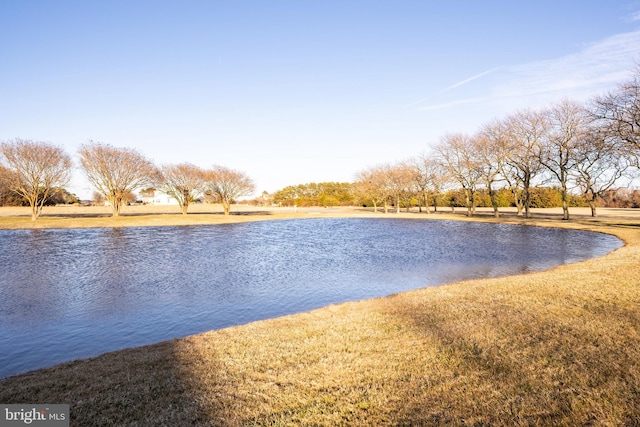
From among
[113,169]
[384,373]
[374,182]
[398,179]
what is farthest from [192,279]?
[374,182]

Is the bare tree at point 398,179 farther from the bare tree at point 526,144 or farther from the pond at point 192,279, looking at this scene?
the pond at point 192,279

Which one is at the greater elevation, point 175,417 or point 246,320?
point 175,417

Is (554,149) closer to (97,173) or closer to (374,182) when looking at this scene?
(374,182)

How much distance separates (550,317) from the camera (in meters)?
6.71

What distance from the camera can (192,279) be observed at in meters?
14.0

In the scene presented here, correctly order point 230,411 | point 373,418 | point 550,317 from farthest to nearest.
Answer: point 550,317 → point 230,411 → point 373,418

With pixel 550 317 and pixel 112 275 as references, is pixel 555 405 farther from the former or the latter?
pixel 112 275

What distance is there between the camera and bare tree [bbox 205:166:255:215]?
5850 centimetres

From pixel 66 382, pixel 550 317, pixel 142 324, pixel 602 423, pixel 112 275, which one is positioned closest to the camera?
pixel 602 423

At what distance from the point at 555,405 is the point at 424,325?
2.97 m

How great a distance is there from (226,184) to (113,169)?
59.6ft

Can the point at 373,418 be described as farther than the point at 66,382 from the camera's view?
No

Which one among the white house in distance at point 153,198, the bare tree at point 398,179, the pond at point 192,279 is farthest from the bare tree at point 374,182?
the white house in distance at point 153,198

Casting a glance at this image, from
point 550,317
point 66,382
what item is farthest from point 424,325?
point 66,382
